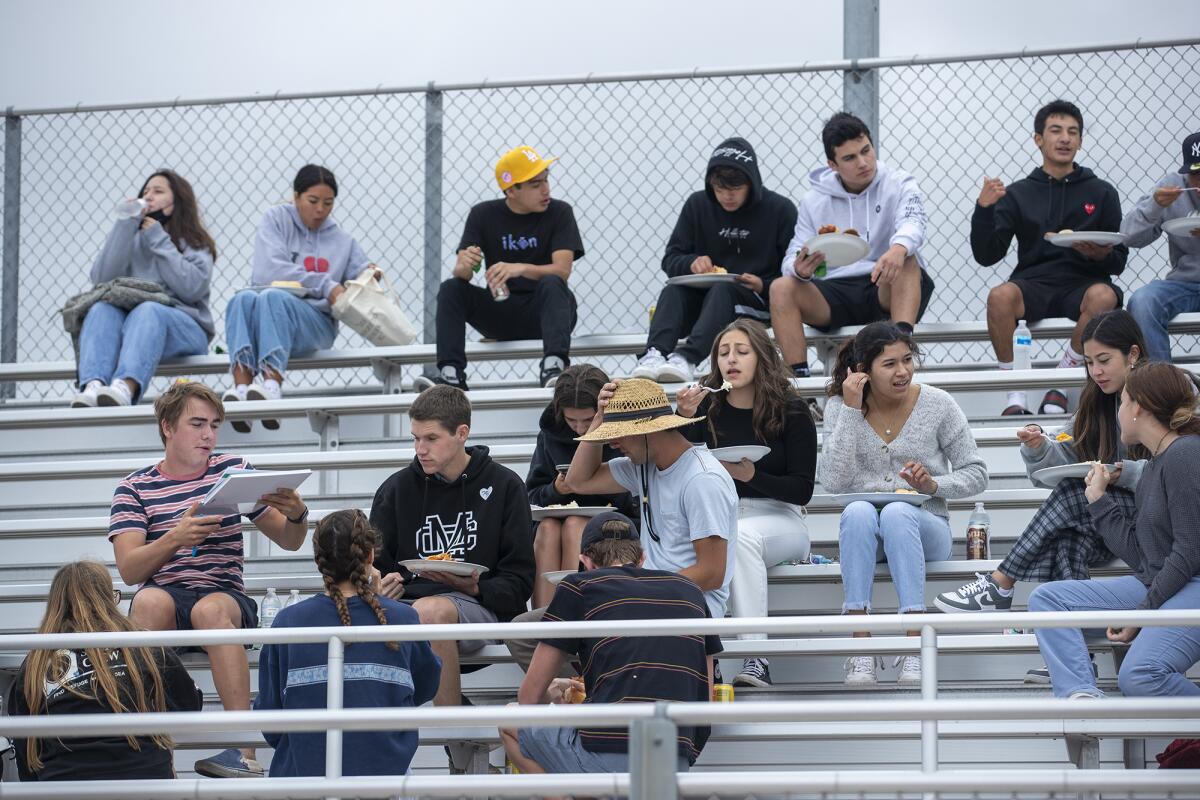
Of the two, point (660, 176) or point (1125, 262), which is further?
point (660, 176)

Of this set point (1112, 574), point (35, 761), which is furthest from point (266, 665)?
point (1112, 574)

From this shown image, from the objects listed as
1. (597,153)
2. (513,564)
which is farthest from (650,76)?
(513,564)

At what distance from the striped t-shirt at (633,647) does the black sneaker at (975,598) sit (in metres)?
1.10

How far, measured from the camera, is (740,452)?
4922 mm

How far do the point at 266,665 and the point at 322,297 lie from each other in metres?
3.27

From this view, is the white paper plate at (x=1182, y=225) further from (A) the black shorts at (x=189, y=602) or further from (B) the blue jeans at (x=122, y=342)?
(B) the blue jeans at (x=122, y=342)

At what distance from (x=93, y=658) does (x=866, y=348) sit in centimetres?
262

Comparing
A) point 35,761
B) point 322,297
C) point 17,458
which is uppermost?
point 322,297

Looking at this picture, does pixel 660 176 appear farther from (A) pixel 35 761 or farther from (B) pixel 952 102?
(A) pixel 35 761

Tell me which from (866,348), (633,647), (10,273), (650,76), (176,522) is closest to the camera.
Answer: (633,647)

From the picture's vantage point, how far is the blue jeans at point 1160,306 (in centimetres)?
627

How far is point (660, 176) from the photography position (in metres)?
7.06

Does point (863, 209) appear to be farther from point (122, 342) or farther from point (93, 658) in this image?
point (93, 658)

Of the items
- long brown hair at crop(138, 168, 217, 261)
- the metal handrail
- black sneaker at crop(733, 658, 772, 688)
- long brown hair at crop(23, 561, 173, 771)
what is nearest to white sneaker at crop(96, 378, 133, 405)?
long brown hair at crop(138, 168, 217, 261)
